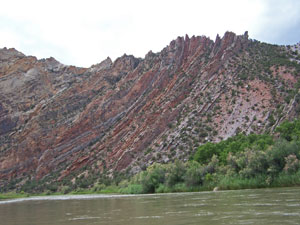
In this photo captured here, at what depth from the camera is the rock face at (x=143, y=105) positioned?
65375 mm

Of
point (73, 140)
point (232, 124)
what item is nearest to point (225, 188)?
point (232, 124)

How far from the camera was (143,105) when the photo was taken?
8300 cm

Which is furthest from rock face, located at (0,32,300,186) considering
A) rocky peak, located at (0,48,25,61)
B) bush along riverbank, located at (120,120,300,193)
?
bush along riverbank, located at (120,120,300,193)

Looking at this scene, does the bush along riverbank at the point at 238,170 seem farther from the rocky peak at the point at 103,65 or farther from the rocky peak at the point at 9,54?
the rocky peak at the point at 9,54

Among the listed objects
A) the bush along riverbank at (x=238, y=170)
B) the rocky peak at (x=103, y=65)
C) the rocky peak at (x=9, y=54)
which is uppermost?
the rocky peak at (x=9, y=54)

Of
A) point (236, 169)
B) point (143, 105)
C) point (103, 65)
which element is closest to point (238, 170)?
point (236, 169)

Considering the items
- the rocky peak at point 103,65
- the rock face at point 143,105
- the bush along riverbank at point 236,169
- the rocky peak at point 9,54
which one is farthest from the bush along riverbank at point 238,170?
the rocky peak at point 9,54

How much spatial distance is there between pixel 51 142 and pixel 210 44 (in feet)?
154

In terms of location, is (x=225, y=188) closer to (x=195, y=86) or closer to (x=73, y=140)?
(x=195, y=86)

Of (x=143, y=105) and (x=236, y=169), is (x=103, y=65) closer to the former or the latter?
(x=143, y=105)

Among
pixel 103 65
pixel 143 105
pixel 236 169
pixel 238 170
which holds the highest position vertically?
pixel 103 65

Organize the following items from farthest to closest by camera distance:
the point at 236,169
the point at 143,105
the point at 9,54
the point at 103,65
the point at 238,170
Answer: the point at 9,54 → the point at 103,65 → the point at 143,105 → the point at 236,169 → the point at 238,170

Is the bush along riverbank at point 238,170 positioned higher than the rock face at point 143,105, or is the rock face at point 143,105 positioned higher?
the rock face at point 143,105

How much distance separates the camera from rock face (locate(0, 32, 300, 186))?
214ft
